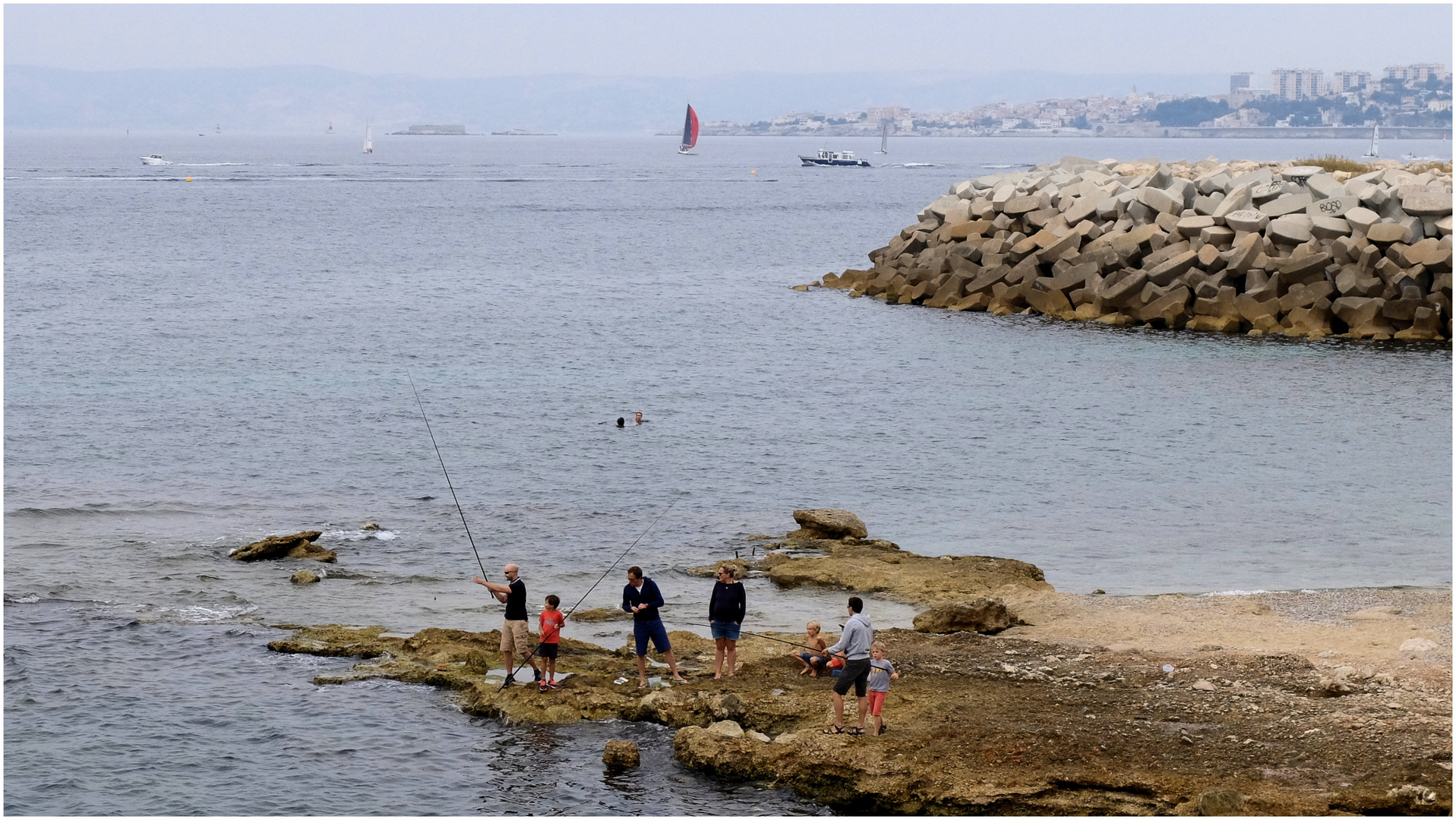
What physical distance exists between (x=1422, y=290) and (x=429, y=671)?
1350 inches

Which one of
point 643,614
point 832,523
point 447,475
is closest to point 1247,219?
point 832,523

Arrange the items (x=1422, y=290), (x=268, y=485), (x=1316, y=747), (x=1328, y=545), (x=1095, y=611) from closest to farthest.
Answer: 1. (x=1316, y=747)
2. (x=1095, y=611)
3. (x=1328, y=545)
4. (x=268, y=485)
5. (x=1422, y=290)

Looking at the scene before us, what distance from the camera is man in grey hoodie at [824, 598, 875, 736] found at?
14672 mm

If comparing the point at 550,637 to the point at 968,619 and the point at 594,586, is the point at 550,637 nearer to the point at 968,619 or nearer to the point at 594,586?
the point at 594,586

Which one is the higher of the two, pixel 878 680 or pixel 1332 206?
pixel 1332 206

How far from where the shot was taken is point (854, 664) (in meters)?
14.7

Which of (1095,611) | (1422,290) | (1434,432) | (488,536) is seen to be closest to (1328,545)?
(1095,611)

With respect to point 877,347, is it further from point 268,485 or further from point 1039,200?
point 268,485

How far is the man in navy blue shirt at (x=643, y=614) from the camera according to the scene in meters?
16.3

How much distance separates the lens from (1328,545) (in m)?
24.4

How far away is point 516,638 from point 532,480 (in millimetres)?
12828

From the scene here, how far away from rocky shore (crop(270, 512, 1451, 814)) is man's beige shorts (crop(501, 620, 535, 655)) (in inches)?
17.8

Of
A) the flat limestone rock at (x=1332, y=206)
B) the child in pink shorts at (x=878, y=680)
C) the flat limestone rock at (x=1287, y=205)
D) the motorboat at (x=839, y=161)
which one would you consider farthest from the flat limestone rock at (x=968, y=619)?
the motorboat at (x=839, y=161)

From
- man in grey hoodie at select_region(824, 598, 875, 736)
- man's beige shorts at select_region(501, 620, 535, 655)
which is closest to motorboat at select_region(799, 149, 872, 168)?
man's beige shorts at select_region(501, 620, 535, 655)
